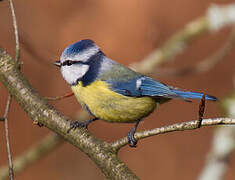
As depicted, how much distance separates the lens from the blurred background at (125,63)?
12.3ft

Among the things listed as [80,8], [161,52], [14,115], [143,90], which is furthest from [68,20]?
[143,90]

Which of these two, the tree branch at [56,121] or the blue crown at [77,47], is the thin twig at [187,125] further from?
the blue crown at [77,47]

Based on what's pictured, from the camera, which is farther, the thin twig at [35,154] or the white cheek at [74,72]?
the thin twig at [35,154]

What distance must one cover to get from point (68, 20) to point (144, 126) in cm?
149

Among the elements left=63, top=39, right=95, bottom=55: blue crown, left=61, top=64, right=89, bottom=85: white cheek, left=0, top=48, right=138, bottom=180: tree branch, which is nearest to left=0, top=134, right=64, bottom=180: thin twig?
left=61, top=64, right=89, bottom=85: white cheek

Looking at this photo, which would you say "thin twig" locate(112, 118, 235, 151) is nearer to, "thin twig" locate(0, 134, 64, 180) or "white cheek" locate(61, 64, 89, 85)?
"white cheek" locate(61, 64, 89, 85)

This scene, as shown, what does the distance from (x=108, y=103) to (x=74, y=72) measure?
212mm

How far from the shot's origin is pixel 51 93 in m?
3.98

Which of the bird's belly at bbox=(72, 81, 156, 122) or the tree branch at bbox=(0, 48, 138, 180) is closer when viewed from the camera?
the tree branch at bbox=(0, 48, 138, 180)

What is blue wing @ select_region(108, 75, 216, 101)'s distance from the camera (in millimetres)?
1807

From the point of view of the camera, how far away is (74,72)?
1770 millimetres

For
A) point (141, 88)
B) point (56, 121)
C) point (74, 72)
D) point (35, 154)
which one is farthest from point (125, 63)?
point (56, 121)

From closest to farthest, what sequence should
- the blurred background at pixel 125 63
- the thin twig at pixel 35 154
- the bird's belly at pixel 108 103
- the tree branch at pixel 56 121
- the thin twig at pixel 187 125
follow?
1. the thin twig at pixel 187 125
2. the tree branch at pixel 56 121
3. the bird's belly at pixel 108 103
4. the thin twig at pixel 35 154
5. the blurred background at pixel 125 63

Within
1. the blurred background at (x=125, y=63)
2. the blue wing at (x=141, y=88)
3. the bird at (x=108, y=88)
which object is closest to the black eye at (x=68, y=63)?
the bird at (x=108, y=88)
